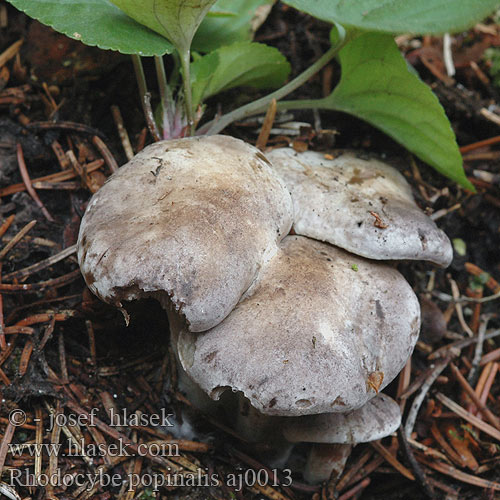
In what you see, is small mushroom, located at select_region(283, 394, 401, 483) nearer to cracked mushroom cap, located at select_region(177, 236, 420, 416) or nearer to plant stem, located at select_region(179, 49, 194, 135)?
cracked mushroom cap, located at select_region(177, 236, 420, 416)

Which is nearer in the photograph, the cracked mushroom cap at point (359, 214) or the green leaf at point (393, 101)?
the cracked mushroom cap at point (359, 214)

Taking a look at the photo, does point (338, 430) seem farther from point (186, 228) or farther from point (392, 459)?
point (186, 228)

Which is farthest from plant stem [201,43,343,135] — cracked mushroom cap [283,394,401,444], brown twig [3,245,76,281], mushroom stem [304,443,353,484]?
mushroom stem [304,443,353,484]

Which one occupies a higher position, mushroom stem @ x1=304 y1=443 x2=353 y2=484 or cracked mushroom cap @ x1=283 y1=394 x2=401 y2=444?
cracked mushroom cap @ x1=283 y1=394 x2=401 y2=444

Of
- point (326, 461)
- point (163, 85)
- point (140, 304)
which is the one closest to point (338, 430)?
point (326, 461)

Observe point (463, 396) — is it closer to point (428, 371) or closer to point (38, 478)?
point (428, 371)

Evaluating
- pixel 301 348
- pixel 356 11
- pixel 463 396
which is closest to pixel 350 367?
pixel 301 348

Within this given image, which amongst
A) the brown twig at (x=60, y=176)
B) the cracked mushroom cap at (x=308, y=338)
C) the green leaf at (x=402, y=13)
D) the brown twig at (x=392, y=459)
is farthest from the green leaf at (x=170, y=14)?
the brown twig at (x=392, y=459)

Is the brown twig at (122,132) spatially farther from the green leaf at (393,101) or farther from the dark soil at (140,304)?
the green leaf at (393,101)
